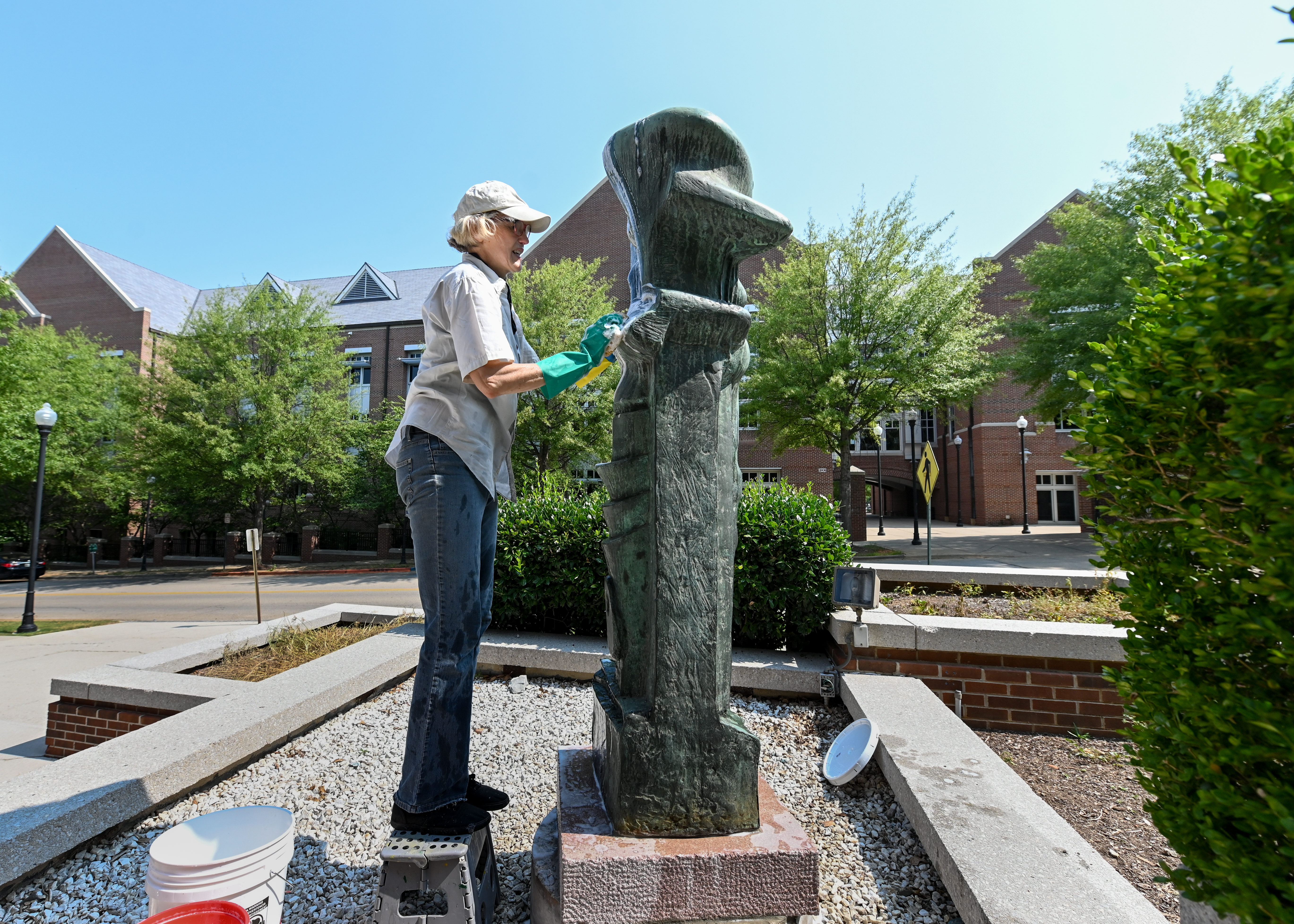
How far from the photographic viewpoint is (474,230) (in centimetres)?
226

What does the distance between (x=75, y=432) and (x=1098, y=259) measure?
3465cm

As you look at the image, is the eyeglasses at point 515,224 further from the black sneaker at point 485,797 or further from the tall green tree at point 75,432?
the tall green tree at point 75,432

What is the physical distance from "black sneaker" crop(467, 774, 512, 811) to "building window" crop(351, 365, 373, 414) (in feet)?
102

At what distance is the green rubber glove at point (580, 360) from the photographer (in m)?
2.15

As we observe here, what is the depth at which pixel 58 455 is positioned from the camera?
23.9 meters

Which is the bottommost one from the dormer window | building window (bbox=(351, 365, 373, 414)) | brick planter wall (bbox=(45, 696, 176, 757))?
brick planter wall (bbox=(45, 696, 176, 757))

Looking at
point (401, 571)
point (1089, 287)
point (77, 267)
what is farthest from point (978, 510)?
point (77, 267)

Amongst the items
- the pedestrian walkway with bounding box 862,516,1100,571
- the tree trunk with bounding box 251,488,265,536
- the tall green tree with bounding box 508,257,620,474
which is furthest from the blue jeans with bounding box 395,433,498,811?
the tree trunk with bounding box 251,488,265,536

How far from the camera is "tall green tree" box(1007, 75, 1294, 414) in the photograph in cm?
1497

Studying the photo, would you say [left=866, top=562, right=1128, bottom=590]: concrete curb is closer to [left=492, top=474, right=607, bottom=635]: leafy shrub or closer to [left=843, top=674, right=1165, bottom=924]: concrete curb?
[left=492, top=474, right=607, bottom=635]: leafy shrub

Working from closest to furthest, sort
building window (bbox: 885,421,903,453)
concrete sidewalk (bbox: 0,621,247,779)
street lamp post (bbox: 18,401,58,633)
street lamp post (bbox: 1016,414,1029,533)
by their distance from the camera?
1. concrete sidewalk (bbox: 0,621,247,779)
2. street lamp post (bbox: 18,401,58,633)
3. street lamp post (bbox: 1016,414,1029,533)
4. building window (bbox: 885,421,903,453)

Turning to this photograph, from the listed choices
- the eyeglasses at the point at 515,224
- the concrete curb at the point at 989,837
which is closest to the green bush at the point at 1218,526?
the concrete curb at the point at 989,837

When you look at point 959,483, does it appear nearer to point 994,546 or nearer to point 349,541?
point 994,546

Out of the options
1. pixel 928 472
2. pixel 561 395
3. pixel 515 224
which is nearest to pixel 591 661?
pixel 515 224
